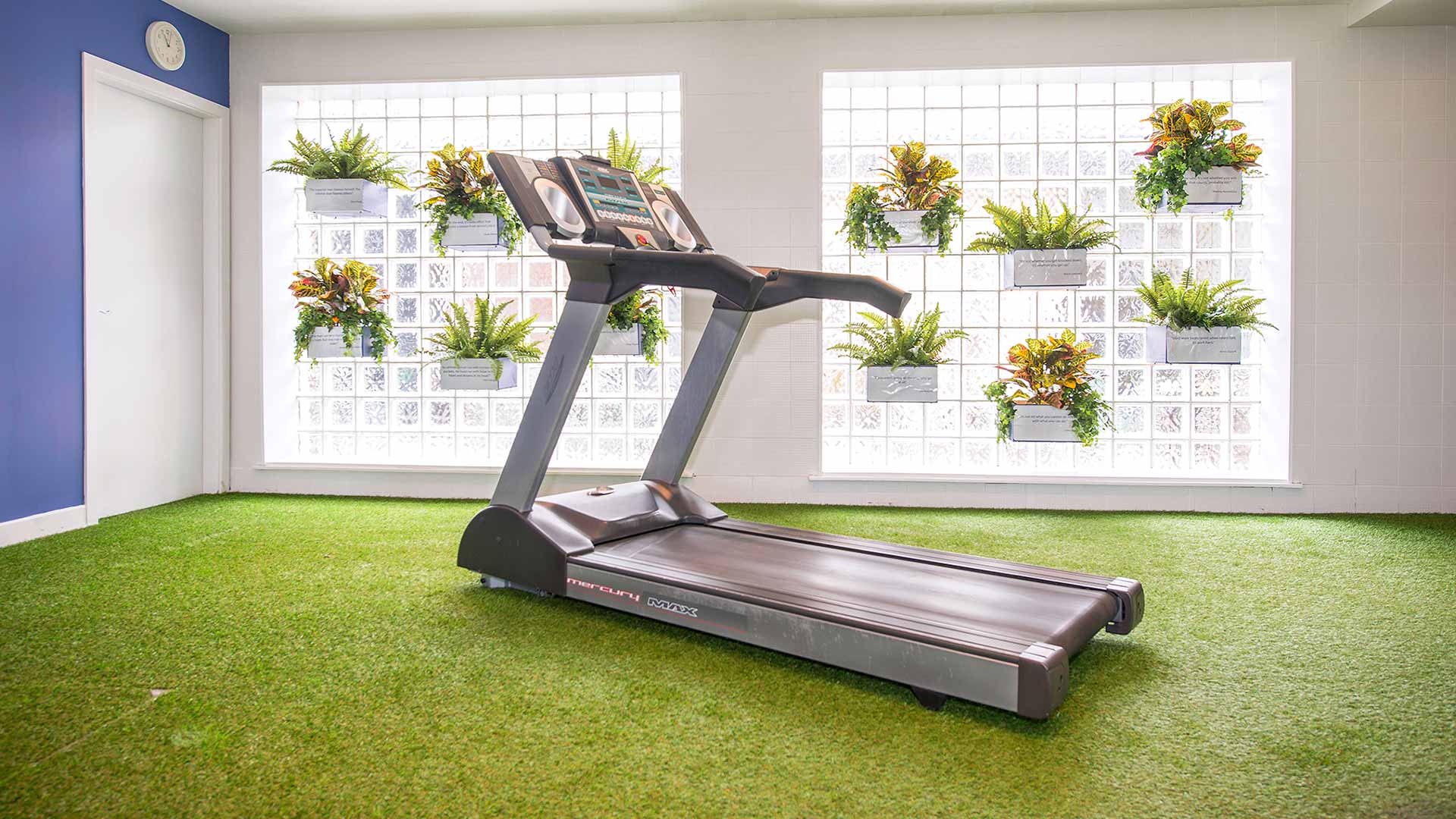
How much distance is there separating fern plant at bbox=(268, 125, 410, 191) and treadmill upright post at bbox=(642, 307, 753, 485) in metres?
2.41

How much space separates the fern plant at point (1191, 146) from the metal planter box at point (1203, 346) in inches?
24.3

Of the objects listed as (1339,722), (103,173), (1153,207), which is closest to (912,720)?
(1339,722)

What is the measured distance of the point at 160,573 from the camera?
112 inches

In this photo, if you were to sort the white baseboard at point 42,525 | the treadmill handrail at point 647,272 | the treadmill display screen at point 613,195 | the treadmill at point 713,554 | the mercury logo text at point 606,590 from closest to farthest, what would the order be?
the treadmill at point 713,554 < the treadmill handrail at point 647,272 < the mercury logo text at point 606,590 < the treadmill display screen at point 613,195 < the white baseboard at point 42,525

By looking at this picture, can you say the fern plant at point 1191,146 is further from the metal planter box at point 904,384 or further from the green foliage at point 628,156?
the green foliage at point 628,156

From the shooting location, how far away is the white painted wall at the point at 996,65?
13.2ft

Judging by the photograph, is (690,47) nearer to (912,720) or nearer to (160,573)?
Answer: (160,573)

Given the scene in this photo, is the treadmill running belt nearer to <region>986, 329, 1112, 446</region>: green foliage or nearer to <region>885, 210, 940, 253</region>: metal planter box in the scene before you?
<region>986, 329, 1112, 446</region>: green foliage

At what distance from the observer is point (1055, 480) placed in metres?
4.18

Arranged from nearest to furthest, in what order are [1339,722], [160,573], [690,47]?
[1339,722], [160,573], [690,47]

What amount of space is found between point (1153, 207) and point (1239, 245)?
73 cm

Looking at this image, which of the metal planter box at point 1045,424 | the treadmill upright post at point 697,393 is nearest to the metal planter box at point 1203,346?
the metal planter box at point 1045,424

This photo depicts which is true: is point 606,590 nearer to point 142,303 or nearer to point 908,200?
point 908,200

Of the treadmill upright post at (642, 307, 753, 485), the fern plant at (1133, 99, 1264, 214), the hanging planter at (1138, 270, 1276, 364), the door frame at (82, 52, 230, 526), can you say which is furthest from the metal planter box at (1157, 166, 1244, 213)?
the door frame at (82, 52, 230, 526)
